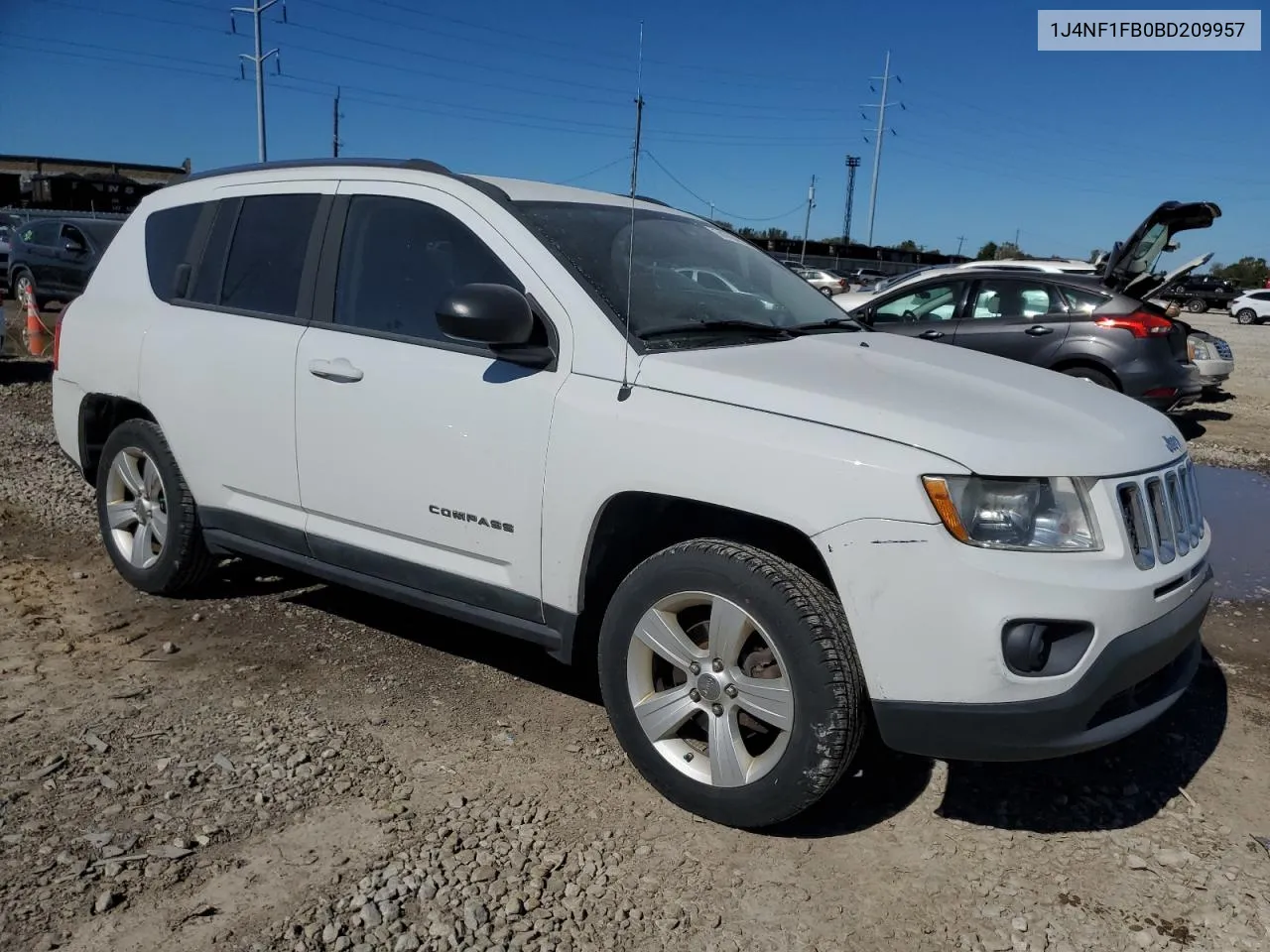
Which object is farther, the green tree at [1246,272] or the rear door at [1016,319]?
the green tree at [1246,272]

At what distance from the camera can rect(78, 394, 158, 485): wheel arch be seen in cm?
474

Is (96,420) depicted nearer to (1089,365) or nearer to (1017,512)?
(1017,512)

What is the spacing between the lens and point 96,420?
192 inches

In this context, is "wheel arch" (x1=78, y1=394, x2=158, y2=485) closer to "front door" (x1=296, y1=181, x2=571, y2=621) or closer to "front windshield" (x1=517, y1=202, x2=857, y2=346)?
"front door" (x1=296, y1=181, x2=571, y2=621)

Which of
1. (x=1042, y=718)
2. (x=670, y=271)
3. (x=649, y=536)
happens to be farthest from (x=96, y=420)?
→ (x=1042, y=718)

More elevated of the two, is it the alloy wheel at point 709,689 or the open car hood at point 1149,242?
the open car hood at point 1149,242

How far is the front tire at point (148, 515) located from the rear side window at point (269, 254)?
794mm

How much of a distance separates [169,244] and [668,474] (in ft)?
9.57

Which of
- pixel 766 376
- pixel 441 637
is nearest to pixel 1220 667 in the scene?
pixel 766 376

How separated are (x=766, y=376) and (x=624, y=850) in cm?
139

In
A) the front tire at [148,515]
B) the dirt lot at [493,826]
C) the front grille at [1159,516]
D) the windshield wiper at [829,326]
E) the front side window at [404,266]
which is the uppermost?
the front side window at [404,266]

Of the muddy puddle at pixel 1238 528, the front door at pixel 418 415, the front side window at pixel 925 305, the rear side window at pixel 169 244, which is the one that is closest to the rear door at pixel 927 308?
the front side window at pixel 925 305

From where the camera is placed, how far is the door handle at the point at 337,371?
361cm

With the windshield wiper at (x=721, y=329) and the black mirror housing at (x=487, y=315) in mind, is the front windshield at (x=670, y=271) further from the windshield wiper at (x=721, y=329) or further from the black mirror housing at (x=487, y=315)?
the black mirror housing at (x=487, y=315)
